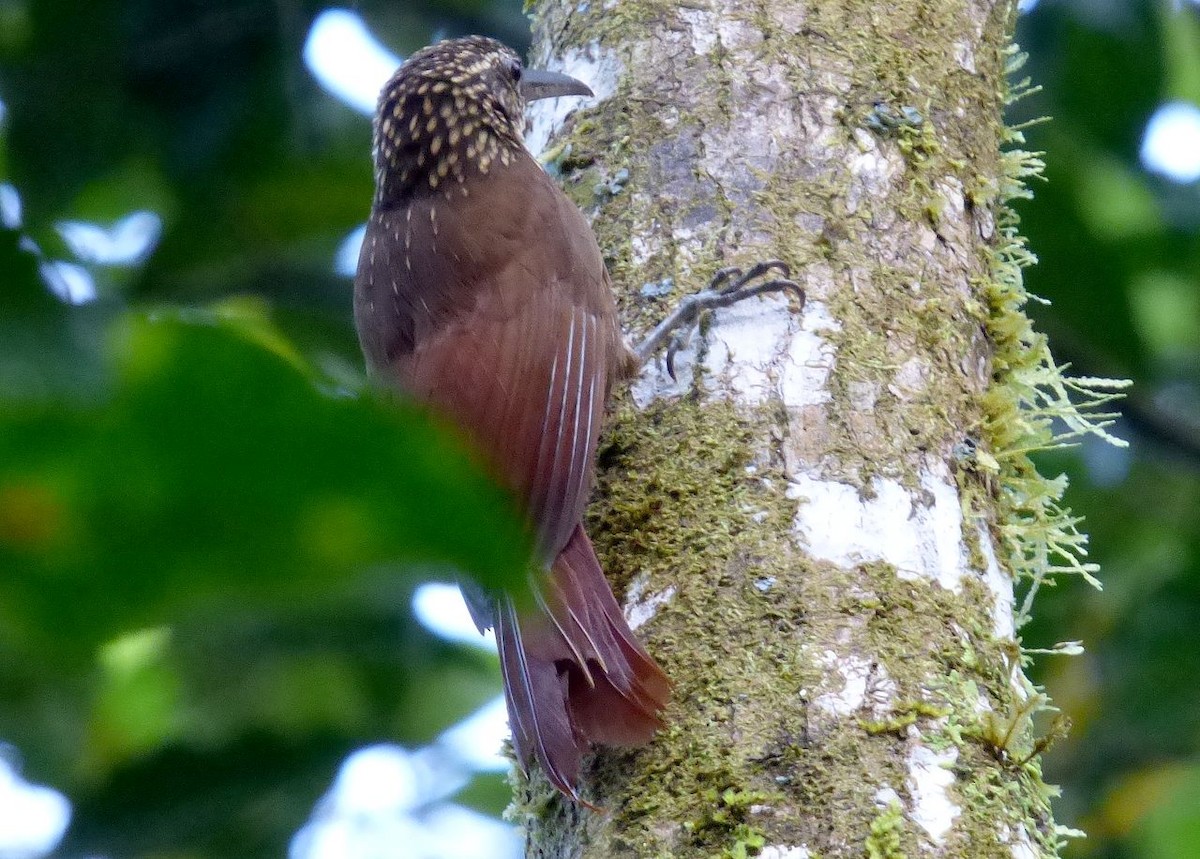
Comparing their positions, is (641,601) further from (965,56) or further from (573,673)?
(965,56)

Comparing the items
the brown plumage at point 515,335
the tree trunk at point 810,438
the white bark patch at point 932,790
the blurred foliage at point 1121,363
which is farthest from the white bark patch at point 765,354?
the blurred foliage at point 1121,363

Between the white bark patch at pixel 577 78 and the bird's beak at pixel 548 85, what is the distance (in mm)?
20

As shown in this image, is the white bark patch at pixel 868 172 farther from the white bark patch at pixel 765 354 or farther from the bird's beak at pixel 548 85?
the bird's beak at pixel 548 85

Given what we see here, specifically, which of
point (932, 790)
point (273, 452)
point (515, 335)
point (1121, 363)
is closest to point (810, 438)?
point (932, 790)

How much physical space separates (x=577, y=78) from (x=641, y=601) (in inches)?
48.9

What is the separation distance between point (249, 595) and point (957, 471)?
1.96 m

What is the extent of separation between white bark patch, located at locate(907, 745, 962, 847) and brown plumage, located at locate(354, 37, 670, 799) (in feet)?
1.20

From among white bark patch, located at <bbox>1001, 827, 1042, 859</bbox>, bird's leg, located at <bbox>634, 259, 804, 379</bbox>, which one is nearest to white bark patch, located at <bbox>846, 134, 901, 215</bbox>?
bird's leg, located at <bbox>634, 259, 804, 379</bbox>

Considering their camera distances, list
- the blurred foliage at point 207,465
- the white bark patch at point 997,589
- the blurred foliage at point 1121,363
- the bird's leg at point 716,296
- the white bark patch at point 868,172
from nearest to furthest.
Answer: the blurred foliage at point 207,465 < the white bark patch at point 997,589 < the bird's leg at point 716,296 < the white bark patch at point 868,172 < the blurred foliage at point 1121,363

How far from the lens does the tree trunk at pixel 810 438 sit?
1.97 m

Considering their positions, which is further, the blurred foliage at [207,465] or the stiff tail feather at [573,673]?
the stiff tail feather at [573,673]

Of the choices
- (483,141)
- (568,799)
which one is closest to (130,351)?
(568,799)

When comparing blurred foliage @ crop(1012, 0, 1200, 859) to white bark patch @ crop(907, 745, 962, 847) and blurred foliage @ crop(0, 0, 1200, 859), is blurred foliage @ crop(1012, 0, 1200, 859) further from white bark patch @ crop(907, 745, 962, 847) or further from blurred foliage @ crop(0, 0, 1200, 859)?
white bark patch @ crop(907, 745, 962, 847)

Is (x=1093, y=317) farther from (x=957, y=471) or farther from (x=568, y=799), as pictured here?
(x=568, y=799)
